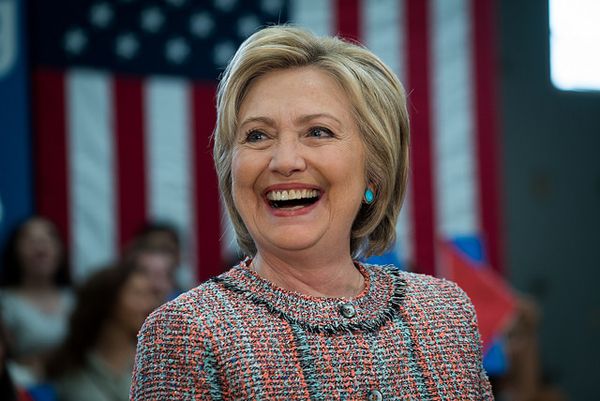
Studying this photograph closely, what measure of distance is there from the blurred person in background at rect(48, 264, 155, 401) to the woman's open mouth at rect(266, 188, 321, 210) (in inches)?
77.9

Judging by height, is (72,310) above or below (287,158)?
below

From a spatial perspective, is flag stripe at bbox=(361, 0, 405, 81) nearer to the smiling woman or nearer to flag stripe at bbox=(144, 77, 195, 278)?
flag stripe at bbox=(144, 77, 195, 278)

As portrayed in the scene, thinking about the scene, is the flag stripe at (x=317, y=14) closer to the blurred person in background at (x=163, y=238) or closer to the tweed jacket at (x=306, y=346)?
the blurred person in background at (x=163, y=238)

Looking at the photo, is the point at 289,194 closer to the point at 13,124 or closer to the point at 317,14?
the point at 13,124

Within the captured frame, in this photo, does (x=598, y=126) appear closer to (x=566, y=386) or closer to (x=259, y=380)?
(x=566, y=386)

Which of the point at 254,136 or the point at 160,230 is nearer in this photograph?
the point at 254,136

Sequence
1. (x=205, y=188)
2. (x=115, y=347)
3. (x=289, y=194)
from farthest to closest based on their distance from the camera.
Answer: (x=205, y=188), (x=115, y=347), (x=289, y=194)

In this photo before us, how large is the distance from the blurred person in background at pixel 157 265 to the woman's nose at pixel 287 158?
2.20 meters

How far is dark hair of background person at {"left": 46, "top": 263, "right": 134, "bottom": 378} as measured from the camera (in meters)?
3.39

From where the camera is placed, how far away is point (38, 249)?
3910 millimetres

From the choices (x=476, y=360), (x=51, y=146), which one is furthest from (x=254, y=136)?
(x=51, y=146)

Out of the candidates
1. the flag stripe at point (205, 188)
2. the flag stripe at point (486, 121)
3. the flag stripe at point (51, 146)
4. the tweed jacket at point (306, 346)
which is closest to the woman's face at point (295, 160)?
the tweed jacket at point (306, 346)

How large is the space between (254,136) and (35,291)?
8.84 ft

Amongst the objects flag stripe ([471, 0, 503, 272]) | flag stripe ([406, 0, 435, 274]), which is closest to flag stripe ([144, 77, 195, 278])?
flag stripe ([406, 0, 435, 274])
